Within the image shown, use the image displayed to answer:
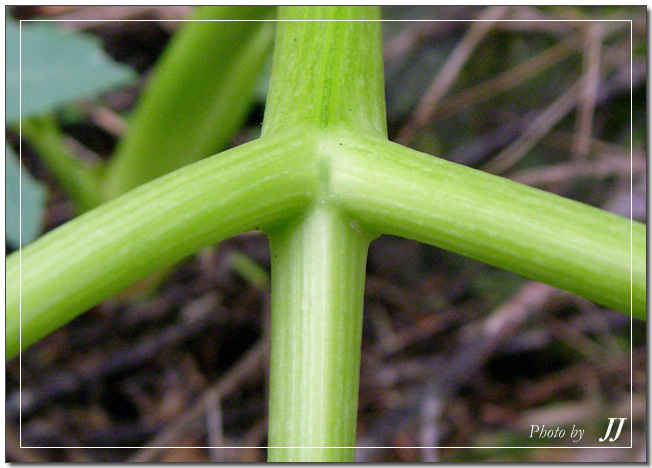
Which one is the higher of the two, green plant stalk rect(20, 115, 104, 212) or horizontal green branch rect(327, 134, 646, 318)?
green plant stalk rect(20, 115, 104, 212)

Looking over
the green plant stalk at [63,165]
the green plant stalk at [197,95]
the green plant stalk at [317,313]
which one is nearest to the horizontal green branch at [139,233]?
the green plant stalk at [317,313]

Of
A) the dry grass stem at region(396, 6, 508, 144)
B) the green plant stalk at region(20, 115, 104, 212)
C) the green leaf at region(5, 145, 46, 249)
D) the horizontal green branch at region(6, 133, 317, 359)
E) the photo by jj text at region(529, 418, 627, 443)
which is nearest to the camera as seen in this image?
the horizontal green branch at region(6, 133, 317, 359)

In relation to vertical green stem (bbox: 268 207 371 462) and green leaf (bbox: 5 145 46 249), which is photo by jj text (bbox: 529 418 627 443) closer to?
vertical green stem (bbox: 268 207 371 462)

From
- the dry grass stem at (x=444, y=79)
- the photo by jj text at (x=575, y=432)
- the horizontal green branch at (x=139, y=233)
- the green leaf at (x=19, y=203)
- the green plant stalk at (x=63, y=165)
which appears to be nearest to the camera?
the horizontal green branch at (x=139, y=233)

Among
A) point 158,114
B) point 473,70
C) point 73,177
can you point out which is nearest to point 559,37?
point 473,70

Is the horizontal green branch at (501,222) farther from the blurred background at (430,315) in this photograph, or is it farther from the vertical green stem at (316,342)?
the blurred background at (430,315)

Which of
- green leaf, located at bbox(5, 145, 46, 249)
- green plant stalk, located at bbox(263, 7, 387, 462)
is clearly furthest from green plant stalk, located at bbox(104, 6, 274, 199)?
green plant stalk, located at bbox(263, 7, 387, 462)

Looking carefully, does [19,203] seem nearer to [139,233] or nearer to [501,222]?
[139,233]
